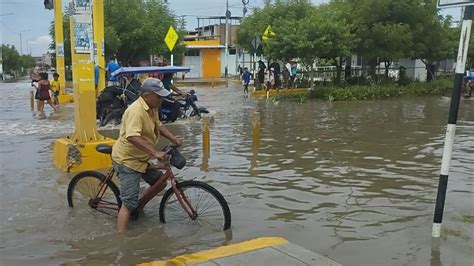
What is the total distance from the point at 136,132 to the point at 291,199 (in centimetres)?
266

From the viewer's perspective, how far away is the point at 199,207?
577 cm

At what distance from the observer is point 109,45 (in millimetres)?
33281

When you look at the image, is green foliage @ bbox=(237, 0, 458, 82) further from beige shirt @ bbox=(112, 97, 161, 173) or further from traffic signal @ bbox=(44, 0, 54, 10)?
beige shirt @ bbox=(112, 97, 161, 173)

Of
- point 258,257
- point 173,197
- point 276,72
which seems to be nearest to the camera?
point 258,257

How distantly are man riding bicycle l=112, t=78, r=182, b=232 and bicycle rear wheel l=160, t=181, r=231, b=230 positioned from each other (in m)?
0.28

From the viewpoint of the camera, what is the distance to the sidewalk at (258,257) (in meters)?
4.13

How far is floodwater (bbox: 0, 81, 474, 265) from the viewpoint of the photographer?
5.28 m

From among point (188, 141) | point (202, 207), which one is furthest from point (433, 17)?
point (202, 207)

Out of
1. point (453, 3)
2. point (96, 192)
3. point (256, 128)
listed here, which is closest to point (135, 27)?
point (256, 128)

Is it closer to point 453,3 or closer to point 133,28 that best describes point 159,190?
point 453,3

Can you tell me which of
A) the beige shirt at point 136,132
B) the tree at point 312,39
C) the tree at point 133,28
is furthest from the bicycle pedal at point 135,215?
the tree at point 133,28

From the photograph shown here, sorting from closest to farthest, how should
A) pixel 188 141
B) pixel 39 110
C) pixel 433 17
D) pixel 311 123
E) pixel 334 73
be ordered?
pixel 188 141, pixel 311 123, pixel 39 110, pixel 433 17, pixel 334 73

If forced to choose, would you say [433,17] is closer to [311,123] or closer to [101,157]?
[311,123]

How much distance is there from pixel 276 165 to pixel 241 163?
642mm
